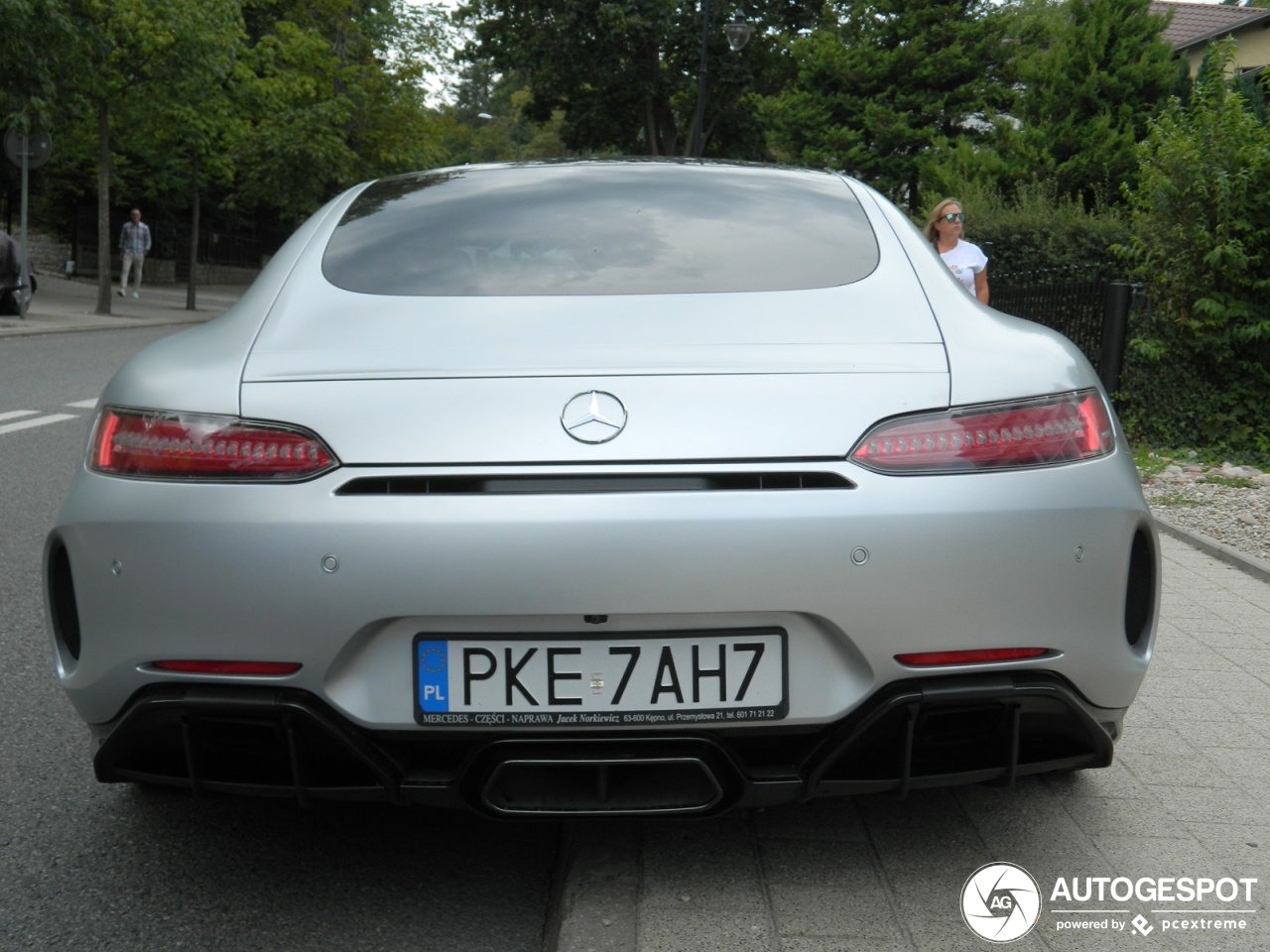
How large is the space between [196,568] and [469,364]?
1.91 ft

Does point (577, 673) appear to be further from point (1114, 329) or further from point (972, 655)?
point (1114, 329)

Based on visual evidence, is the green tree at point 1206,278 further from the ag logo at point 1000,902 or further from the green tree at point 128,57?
the green tree at point 128,57

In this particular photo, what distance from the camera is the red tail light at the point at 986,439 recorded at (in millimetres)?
2463

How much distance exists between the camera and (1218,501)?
28.8 feet

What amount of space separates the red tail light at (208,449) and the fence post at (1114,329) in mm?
9568

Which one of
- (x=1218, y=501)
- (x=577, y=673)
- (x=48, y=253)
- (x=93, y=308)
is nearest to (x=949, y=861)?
(x=577, y=673)

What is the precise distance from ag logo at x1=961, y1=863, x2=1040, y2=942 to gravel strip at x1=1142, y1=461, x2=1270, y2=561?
435 cm

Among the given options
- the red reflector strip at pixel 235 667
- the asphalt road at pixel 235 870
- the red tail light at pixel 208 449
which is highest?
the red tail light at pixel 208 449

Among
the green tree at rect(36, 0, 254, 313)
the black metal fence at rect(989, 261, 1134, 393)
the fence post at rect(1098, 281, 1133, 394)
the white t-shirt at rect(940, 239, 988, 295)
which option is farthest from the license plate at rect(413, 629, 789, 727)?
the green tree at rect(36, 0, 254, 313)

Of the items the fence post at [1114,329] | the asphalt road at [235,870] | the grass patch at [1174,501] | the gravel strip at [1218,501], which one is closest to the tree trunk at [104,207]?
the fence post at [1114,329]

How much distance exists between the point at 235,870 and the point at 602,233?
1558mm

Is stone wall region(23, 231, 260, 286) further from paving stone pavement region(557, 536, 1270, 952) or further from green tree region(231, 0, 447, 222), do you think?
paving stone pavement region(557, 536, 1270, 952)

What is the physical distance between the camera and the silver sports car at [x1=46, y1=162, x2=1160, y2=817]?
2.37m

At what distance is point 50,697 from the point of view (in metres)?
4.18
